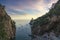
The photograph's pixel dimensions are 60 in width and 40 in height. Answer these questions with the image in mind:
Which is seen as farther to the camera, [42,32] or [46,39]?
[42,32]

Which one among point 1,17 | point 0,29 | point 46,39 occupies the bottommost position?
point 46,39

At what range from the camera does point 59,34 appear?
393ft

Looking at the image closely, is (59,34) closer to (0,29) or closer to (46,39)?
(46,39)

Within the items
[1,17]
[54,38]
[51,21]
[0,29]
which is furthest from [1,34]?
[51,21]

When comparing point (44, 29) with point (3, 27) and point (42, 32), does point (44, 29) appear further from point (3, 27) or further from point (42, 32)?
point (3, 27)

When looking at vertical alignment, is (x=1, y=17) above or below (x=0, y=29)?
above

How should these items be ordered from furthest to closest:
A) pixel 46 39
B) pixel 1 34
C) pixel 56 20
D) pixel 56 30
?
pixel 56 20 < pixel 56 30 < pixel 46 39 < pixel 1 34

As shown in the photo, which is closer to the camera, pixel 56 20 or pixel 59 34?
pixel 59 34

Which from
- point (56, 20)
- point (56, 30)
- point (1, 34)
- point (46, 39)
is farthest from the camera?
point (56, 20)

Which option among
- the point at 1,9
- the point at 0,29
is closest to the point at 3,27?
the point at 0,29

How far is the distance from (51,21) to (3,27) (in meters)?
40.0

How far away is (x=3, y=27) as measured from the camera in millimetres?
120812

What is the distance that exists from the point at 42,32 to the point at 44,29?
3931 mm

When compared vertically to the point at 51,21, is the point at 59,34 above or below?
below
